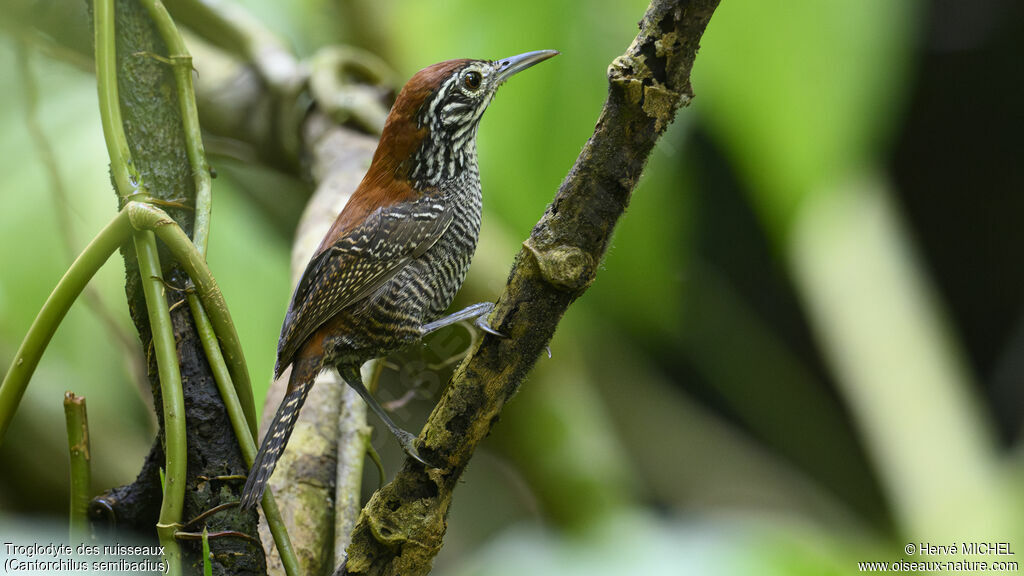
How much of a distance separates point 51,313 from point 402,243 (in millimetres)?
523

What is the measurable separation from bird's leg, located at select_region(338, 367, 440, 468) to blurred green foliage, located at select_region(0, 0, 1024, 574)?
15.4 inches

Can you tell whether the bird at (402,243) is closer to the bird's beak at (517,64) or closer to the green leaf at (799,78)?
the bird's beak at (517,64)

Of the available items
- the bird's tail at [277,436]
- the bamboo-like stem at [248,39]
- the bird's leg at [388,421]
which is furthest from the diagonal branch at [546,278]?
the bamboo-like stem at [248,39]

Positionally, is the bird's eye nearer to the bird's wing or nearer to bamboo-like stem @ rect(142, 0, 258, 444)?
the bird's wing

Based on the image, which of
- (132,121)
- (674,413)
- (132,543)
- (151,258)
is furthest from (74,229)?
(674,413)

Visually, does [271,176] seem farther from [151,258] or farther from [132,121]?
[151,258]

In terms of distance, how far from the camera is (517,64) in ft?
4.35

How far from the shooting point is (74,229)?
1.38 metres

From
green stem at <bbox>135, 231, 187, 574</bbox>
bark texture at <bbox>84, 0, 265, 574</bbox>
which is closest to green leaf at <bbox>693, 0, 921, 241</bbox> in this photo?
bark texture at <bbox>84, 0, 265, 574</bbox>

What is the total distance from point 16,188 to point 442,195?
911 mm

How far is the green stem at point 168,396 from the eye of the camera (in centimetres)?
99

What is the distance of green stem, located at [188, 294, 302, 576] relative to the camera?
1.06 metres

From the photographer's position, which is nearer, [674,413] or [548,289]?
[548,289]

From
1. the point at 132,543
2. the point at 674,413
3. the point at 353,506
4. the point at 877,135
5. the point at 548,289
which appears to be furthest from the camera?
the point at 674,413
